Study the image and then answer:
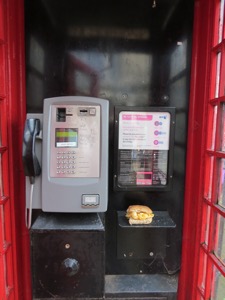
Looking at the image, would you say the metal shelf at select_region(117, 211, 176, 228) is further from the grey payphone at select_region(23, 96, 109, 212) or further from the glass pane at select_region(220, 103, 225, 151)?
the glass pane at select_region(220, 103, 225, 151)

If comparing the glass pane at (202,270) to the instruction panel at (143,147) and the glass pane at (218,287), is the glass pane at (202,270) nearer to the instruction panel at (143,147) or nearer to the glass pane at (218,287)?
the glass pane at (218,287)

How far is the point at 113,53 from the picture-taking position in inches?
60.7

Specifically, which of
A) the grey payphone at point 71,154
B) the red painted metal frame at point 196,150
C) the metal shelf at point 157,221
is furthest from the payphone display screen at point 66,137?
the red painted metal frame at point 196,150

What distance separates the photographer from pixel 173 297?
5.13ft

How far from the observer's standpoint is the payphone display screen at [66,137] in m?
1.18

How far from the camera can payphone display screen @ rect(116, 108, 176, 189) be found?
1.55m

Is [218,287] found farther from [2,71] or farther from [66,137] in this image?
[2,71]

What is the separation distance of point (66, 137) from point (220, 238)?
104cm

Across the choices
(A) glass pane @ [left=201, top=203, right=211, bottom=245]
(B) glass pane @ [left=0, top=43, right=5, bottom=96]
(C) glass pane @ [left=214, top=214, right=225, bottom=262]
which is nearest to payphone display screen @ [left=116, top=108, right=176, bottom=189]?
(A) glass pane @ [left=201, top=203, right=211, bottom=245]

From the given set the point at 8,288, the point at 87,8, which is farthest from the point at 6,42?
the point at 8,288

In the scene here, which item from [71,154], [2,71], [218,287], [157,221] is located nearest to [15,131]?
[2,71]

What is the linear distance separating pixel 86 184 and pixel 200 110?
86 cm

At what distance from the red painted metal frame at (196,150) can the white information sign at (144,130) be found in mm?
173

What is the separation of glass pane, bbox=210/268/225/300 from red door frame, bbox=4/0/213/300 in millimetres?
159
